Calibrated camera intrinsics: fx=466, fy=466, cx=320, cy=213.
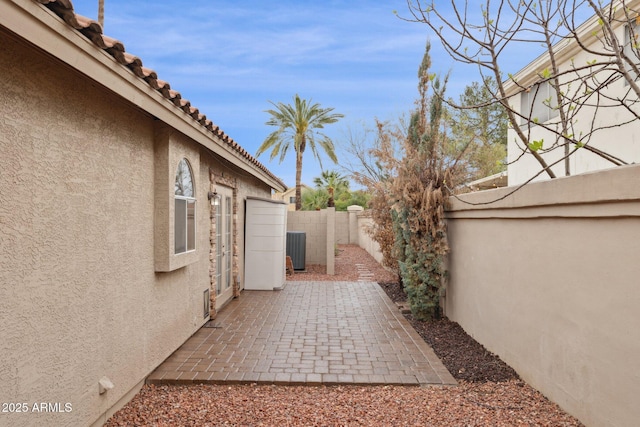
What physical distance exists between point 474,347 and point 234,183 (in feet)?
20.5

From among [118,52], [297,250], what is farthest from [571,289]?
[297,250]

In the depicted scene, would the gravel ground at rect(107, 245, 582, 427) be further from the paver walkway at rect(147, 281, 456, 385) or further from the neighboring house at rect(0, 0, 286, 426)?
the neighboring house at rect(0, 0, 286, 426)

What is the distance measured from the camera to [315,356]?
247 inches

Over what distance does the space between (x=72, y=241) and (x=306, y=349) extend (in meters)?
3.81

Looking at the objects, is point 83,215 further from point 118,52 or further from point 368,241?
point 368,241

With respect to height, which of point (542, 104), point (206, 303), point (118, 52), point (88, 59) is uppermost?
point (542, 104)

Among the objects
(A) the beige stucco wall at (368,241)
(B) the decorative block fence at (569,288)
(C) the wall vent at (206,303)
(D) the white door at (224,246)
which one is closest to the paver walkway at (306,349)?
(C) the wall vent at (206,303)

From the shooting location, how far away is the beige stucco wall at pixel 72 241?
301 centimetres

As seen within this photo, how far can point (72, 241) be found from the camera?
3.69 m

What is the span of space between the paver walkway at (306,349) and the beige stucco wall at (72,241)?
901 millimetres

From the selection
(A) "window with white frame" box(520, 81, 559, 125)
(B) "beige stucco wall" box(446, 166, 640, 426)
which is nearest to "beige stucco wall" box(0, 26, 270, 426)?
(B) "beige stucco wall" box(446, 166, 640, 426)

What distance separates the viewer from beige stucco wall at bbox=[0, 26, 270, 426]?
301cm

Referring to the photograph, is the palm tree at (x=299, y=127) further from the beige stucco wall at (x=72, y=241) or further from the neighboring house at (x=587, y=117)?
the beige stucco wall at (x=72, y=241)

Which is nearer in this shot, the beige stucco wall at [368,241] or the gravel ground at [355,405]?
the gravel ground at [355,405]
